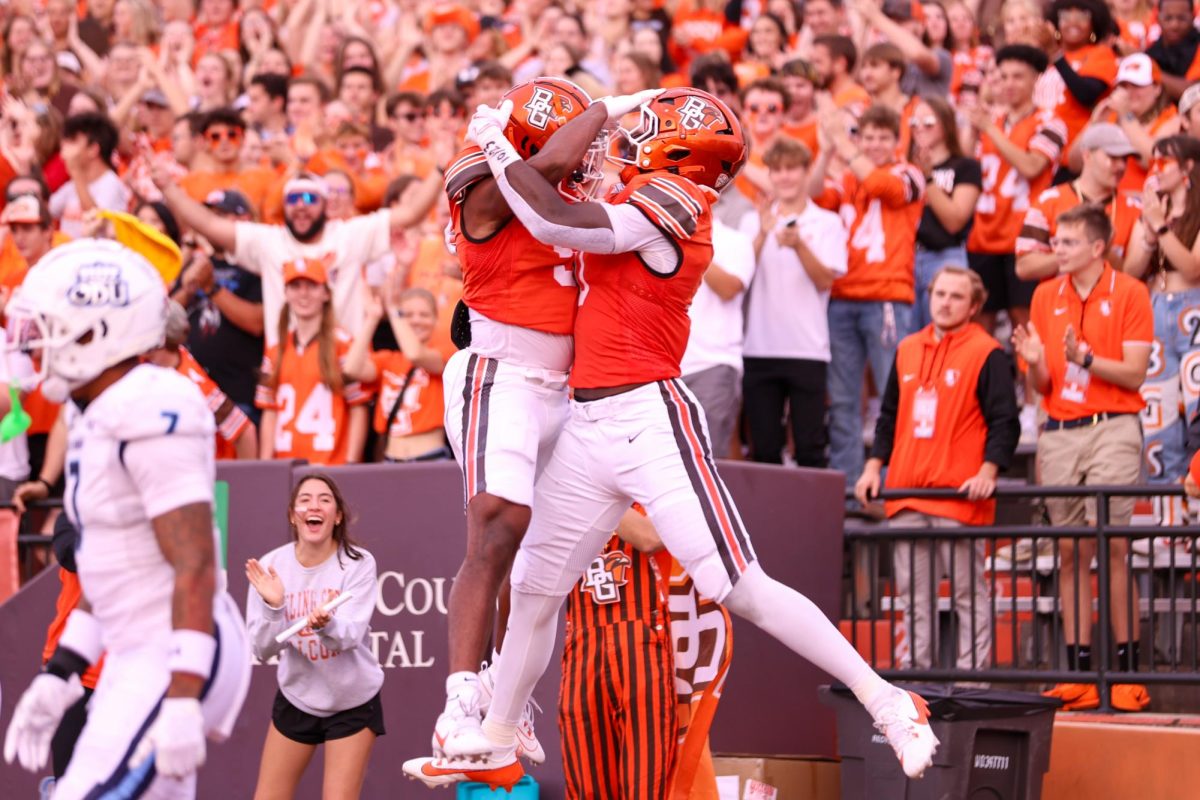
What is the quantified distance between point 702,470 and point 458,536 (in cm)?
274

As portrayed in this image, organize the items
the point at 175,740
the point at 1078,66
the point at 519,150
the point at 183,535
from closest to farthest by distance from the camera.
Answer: the point at 175,740 → the point at 183,535 → the point at 519,150 → the point at 1078,66

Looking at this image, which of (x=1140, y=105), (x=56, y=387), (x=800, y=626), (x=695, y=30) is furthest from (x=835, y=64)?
(x=56, y=387)

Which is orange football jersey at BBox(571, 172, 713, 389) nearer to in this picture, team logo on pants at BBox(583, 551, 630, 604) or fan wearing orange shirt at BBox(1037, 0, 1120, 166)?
team logo on pants at BBox(583, 551, 630, 604)

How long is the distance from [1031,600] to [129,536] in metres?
5.33

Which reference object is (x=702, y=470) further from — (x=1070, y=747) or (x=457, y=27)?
(x=457, y=27)

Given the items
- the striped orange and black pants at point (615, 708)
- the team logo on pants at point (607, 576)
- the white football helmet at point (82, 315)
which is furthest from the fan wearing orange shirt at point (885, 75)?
the white football helmet at point (82, 315)

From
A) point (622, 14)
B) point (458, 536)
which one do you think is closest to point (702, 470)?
point (458, 536)

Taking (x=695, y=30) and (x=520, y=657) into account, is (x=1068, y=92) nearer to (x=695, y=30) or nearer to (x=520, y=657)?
(x=695, y=30)

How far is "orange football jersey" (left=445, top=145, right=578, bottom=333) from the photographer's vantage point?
275 inches

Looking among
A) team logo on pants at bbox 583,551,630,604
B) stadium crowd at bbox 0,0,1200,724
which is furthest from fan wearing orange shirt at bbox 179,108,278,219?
team logo on pants at bbox 583,551,630,604

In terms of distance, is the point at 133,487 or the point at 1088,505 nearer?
the point at 133,487

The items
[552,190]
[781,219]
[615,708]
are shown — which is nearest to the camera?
[552,190]

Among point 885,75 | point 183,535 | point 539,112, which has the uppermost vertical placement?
point 885,75

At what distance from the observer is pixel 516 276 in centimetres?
699
